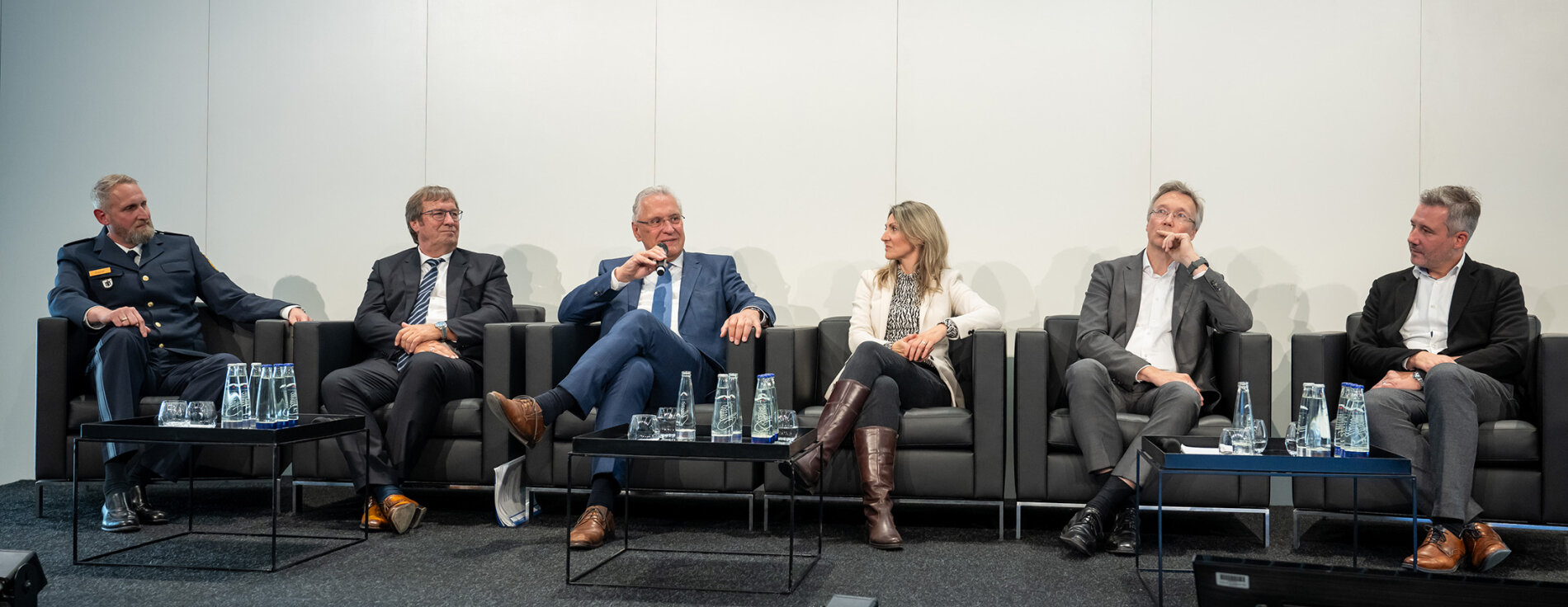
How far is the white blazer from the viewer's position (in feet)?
11.4

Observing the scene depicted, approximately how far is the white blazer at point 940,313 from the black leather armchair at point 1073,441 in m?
0.30

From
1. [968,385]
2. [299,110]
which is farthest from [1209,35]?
[299,110]

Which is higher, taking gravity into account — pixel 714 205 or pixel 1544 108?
pixel 1544 108

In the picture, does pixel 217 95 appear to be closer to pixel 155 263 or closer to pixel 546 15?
pixel 155 263

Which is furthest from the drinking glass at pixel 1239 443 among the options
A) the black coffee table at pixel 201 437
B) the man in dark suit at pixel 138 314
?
the man in dark suit at pixel 138 314

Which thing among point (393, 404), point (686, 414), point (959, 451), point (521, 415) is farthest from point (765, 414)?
point (393, 404)

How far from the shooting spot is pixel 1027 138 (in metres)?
4.16

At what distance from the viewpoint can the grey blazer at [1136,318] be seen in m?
3.34

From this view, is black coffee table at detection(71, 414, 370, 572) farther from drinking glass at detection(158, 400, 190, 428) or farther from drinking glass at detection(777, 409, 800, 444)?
drinking glass at detection(777, 409, 800, 444)

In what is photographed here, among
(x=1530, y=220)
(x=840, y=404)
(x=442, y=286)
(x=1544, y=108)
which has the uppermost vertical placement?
(x=1544, y=108)

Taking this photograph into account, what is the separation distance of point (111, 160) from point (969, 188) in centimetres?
381

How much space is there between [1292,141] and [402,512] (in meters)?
3.44

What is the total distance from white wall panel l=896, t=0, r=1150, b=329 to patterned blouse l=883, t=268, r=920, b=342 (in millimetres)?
544

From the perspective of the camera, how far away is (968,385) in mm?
3605
